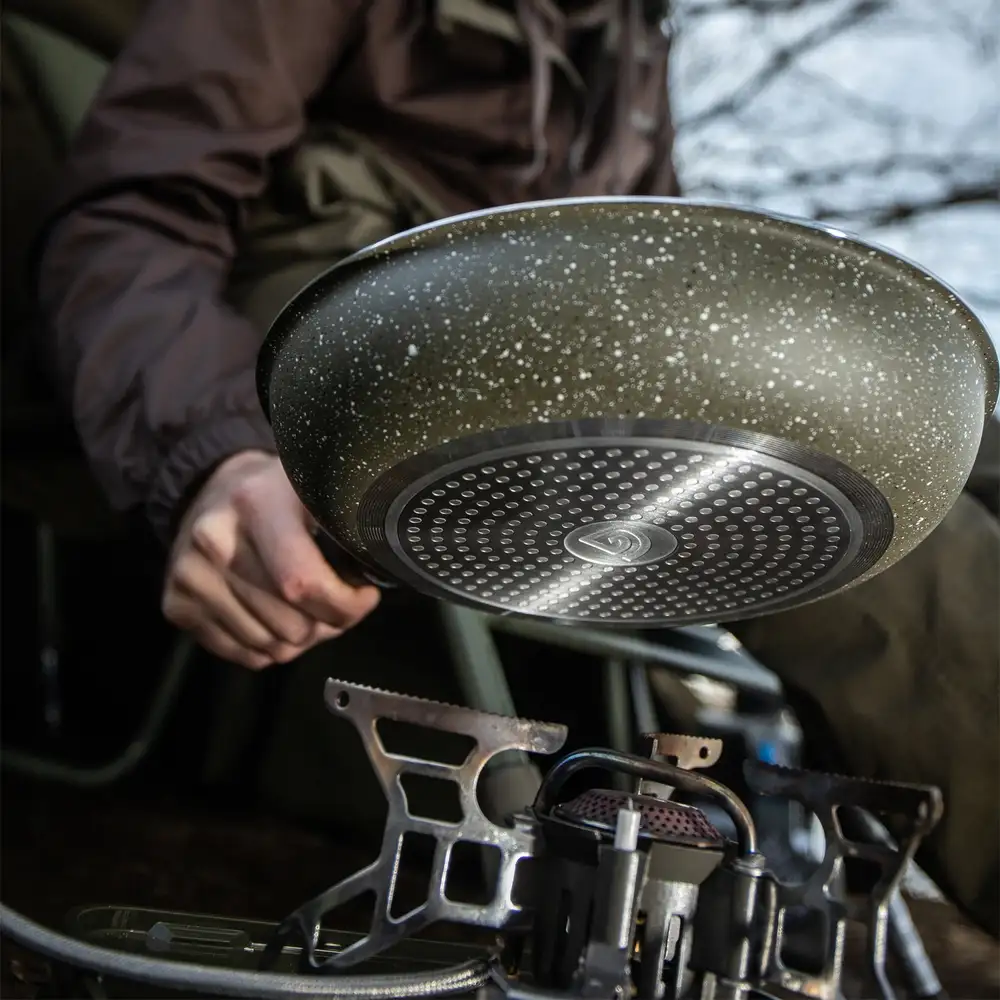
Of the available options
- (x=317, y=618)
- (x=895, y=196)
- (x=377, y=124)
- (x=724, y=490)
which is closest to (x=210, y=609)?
(x=317, y=618)

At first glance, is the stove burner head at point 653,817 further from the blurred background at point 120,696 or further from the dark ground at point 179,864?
the dark ground at point 179,864

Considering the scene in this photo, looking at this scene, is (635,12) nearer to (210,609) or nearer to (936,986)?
(210,609)

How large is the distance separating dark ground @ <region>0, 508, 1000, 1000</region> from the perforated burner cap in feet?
1.06

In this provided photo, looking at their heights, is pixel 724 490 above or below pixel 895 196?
below

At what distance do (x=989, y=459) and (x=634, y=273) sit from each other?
0.59 meters

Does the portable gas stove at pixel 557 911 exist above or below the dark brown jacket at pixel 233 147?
below

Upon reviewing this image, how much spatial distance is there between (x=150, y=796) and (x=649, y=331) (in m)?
1.11

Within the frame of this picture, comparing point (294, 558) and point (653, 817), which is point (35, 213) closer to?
point (294, 558)

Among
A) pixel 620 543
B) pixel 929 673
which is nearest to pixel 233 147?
pixel 620 543

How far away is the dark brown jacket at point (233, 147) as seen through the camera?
0.62 metres

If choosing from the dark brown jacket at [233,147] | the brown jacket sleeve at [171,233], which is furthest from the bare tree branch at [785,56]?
the brown jacket sleeve at [171,233]

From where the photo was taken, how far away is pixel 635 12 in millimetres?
1023

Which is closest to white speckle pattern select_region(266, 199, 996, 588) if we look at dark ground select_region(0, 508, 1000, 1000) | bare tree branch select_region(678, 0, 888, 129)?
dark ground select_region(0, 508, 1000, 1000)

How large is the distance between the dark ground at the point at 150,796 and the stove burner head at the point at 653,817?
305 mm
